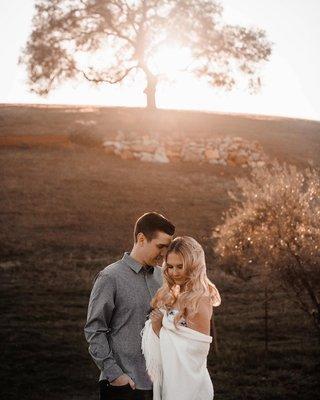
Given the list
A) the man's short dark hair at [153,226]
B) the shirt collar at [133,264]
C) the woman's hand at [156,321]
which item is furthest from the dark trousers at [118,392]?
the man's short dark hair at [153,226]

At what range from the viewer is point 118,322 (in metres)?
4.93

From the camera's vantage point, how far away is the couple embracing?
181 inches

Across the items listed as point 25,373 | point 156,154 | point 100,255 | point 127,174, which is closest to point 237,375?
point 25,373

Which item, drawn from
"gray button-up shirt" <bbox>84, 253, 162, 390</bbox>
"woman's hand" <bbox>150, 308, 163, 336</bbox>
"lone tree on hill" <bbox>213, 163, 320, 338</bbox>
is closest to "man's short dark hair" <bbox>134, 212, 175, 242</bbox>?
"gray button-up shirt" <bbox>84, 253, 162, 390</bbox>

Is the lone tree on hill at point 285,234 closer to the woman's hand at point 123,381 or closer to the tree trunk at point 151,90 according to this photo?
the woman's hand at point 123,381

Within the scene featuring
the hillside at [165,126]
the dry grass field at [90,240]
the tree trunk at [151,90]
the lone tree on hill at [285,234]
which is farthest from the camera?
the tree trunk at [151,90]

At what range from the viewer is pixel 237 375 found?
13.6m

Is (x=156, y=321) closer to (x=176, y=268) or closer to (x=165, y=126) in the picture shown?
(x=176, y=268)

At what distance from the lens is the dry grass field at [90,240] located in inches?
530

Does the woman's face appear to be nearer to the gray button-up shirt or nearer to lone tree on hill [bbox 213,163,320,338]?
the gray button-up shirt

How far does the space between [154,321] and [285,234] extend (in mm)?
9430

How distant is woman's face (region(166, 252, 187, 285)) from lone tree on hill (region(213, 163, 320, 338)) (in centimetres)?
886

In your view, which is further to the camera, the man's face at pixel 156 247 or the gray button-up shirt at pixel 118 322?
the man's face at pixel 156 247

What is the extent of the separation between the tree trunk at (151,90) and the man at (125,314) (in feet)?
144
